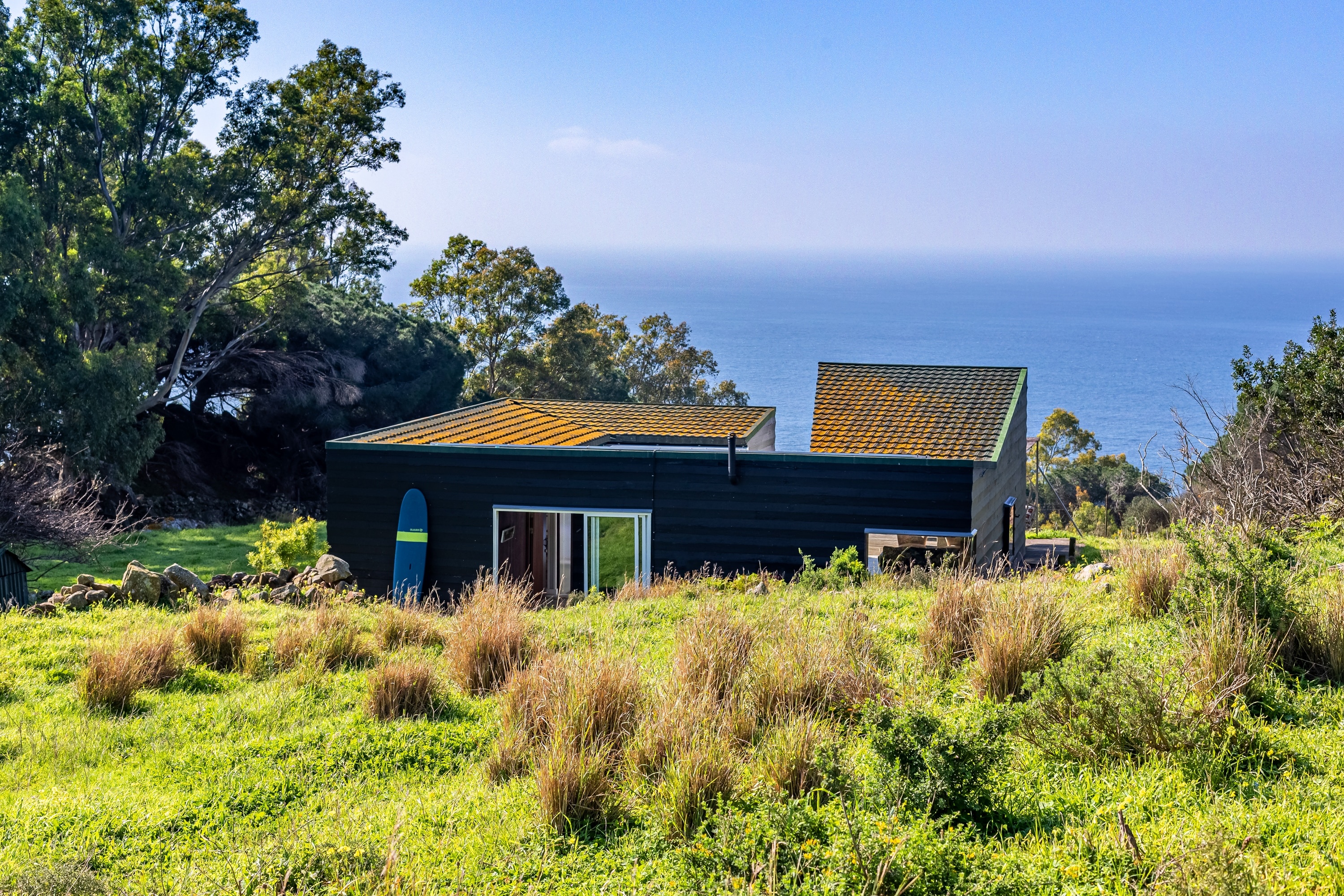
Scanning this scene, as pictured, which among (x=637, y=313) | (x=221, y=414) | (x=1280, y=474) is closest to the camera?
(x=1280, y=474)

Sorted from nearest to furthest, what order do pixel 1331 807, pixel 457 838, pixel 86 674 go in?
pixel 1331 807 → pixel 457 838 → pixel 86 674

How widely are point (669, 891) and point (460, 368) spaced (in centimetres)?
2645

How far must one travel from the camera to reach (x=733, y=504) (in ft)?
39.9

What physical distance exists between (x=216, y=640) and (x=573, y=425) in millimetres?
9160

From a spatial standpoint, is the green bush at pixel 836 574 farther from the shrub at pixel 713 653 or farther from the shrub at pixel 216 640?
the shrub at pixel 216 640

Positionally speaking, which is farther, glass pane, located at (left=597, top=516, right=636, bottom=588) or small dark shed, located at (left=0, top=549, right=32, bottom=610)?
glass pane, located at (left=597, top=516, right=636, bottom=588)

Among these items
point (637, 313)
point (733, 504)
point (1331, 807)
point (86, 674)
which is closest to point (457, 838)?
point (1331, 807)

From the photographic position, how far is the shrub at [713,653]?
4.88 metres

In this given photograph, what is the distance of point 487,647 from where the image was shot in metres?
6.27

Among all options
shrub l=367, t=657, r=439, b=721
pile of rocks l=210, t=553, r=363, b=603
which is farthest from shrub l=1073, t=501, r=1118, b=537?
shrub l=367, t=657, r=439, b=721

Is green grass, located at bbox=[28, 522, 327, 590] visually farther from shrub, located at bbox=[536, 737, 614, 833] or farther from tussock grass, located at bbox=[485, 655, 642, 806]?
shrub, located at bbox=[536, 737, 614, 833]

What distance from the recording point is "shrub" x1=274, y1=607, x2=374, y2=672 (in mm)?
6798

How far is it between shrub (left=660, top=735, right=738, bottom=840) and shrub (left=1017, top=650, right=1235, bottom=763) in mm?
1394

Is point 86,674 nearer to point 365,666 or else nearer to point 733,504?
point 365,666
